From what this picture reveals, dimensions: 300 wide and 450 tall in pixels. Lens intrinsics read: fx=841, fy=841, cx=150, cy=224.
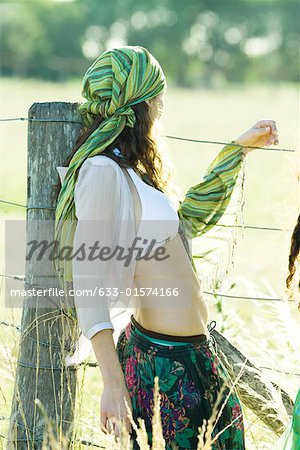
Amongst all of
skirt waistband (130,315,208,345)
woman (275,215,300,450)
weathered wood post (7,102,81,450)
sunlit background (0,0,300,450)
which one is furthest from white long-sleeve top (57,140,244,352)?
sunlit background (0,0,300,450)

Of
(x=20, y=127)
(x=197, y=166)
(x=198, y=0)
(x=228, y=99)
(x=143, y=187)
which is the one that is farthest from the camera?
(x=198, y=0)

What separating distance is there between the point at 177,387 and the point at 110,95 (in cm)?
87

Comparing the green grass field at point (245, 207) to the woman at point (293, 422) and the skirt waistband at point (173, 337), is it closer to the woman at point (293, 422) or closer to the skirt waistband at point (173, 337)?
the woman at point (293, 422)

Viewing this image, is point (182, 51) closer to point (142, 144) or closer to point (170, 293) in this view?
point (142, 144)

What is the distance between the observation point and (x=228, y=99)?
36.1 meters

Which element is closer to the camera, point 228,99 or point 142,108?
point 142,108

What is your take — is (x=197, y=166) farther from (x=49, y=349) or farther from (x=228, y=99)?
(x=228, y=99)

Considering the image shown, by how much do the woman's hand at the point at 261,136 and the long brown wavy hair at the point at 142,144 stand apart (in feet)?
1.08

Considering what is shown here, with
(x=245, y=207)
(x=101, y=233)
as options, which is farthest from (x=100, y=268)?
(x=245, y=207)

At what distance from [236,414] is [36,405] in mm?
677

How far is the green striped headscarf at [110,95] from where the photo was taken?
2449 mm

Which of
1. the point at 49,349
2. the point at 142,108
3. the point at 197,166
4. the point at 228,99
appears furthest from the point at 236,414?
the point at 228,99

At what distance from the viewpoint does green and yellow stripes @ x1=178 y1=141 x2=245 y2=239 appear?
275cm

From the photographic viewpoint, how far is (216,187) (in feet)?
9.12
